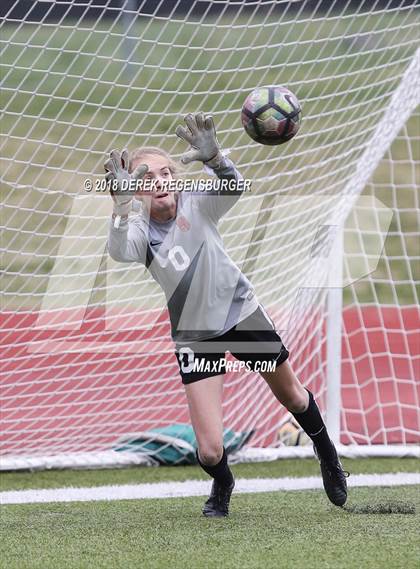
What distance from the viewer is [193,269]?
3.93 meters

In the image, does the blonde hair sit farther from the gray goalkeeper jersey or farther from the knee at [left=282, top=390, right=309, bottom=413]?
the knee at [left=282, top=390, right=309, bottom=413]

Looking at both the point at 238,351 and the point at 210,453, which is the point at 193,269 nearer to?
the point at 238,351

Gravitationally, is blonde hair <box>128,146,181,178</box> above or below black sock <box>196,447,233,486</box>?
above

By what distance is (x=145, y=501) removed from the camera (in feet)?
14.8

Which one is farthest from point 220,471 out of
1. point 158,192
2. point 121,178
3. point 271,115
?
point 271,115

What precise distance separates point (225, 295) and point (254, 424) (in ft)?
6.30

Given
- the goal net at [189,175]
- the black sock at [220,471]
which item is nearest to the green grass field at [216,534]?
the black sock at [220,471]

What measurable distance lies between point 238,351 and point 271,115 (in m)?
0.85

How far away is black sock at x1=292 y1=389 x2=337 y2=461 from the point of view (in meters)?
4.07

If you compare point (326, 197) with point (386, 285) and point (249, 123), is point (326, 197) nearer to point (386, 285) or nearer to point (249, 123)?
point (249, 123)

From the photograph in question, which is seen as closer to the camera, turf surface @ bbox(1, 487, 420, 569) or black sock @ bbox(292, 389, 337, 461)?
turf surface @ bbox(1, 487, 420, 569)

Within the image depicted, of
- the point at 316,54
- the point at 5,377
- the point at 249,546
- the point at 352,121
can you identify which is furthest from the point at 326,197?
the point at 249,546

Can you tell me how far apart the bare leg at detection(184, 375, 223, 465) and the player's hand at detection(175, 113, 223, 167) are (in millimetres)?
813

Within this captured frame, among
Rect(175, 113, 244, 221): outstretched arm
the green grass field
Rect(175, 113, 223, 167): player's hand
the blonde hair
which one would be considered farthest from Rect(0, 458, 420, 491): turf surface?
Rect(175, 113, 223, 167): player's hand
